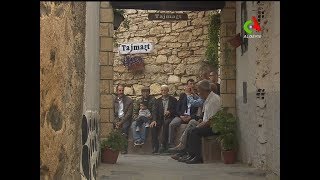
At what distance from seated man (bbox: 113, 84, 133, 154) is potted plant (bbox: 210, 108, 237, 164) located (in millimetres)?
949

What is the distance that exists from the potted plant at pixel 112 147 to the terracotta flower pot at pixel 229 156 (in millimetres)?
629

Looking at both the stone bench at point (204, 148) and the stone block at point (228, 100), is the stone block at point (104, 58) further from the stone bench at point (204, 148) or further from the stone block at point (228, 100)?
the stone block at point (228, 100)

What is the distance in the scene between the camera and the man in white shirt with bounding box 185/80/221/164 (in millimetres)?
2224

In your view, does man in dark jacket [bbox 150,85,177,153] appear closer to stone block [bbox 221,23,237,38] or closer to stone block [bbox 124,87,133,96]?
stone block [bbox 124,87,133,96]

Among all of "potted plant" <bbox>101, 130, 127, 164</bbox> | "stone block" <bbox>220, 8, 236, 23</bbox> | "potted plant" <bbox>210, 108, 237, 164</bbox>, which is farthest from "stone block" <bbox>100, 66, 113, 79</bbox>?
"stone block" <bbox>220, 8, 236, 23</bbox>

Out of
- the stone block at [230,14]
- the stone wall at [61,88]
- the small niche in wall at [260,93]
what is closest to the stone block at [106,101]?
the stone wall at [61,88]

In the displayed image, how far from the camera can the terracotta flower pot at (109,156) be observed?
2390mm

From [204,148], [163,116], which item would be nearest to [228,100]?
[204,148]

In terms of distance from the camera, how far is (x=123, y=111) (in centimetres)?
304

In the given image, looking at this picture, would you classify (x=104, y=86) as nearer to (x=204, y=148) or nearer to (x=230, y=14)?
(x=204, y=148)

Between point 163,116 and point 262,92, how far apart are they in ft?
4.86

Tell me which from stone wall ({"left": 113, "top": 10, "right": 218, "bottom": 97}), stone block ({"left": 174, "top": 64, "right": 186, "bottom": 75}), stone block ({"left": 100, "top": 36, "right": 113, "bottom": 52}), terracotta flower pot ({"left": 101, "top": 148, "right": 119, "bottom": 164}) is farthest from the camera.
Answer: stone block ({"left": 174, "top": 64, "right": 186, "bottom": 75})
